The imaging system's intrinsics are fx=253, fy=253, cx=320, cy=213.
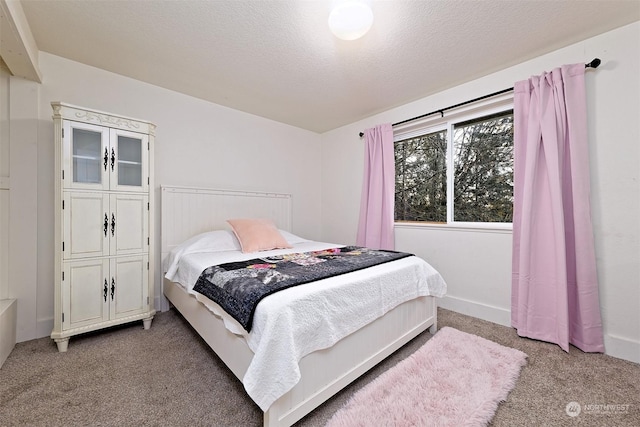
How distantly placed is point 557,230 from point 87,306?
3.67 metres

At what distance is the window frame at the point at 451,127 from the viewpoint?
7.80 feet

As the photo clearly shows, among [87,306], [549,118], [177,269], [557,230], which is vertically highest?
[549,118]

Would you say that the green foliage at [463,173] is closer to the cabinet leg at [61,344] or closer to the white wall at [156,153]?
the white wall at [156,153]

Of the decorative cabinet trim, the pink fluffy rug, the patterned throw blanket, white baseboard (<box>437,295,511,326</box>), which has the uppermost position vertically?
the decorative cabinet trim

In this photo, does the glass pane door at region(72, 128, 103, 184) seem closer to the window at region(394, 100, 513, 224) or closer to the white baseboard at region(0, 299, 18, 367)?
the white baseboard at region(0, 299, 18, 367)

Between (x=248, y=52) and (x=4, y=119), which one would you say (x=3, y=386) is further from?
(x=248, y=52)

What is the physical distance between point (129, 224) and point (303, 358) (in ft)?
6.25

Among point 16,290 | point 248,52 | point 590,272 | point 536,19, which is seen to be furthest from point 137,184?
point 590,272

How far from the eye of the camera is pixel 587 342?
1.85 m

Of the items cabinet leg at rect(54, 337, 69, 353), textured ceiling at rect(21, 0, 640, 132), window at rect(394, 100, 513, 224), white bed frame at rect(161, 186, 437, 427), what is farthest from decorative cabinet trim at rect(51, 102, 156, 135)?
window at rect(394, 100, 513, 224)

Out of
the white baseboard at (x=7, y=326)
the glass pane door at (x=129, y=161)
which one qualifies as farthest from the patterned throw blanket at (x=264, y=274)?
the white baseboard at (x=7, y=326)

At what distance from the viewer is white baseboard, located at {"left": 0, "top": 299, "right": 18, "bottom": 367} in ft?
5.58

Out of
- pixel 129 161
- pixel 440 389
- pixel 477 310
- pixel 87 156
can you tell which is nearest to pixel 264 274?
pixel 440 389

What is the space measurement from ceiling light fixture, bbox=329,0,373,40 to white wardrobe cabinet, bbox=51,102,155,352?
181cm
